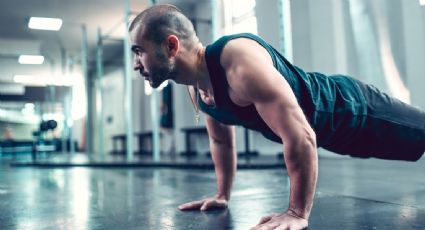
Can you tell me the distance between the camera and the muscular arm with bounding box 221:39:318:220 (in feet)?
2.73

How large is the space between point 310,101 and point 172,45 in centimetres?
35

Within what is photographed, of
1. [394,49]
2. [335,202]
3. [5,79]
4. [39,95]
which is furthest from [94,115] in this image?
[335,202]

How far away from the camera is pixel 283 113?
832mm

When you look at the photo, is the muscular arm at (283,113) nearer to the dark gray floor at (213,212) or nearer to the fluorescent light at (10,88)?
the dark gray floor at (213,212)

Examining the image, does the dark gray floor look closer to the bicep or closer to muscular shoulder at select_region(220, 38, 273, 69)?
the bicep

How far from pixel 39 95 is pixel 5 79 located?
19.8 ft

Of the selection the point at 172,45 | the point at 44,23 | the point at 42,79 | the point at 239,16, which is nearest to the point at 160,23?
the point at 172,45

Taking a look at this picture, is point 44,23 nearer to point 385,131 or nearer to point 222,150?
point 222,150

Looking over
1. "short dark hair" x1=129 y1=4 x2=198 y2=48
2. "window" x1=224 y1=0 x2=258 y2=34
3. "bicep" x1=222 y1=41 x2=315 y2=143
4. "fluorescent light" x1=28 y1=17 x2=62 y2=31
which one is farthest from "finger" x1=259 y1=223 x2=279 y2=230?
"fluorescent light" x1=28 y1=17 x2=62 y2=31

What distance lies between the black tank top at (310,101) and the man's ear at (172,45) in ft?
0.23

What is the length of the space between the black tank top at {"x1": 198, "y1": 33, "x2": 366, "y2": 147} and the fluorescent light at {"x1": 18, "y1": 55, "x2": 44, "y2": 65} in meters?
9.36

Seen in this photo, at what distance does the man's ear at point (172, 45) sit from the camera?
0.95 meters

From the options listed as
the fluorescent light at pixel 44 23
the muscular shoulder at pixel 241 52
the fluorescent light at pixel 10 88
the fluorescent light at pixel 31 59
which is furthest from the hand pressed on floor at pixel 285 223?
the fluorescent light at pixel 10 88

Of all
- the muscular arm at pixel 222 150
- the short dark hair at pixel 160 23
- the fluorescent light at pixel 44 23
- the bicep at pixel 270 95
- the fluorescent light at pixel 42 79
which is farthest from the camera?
the fluorescent light at pixel 42 79
